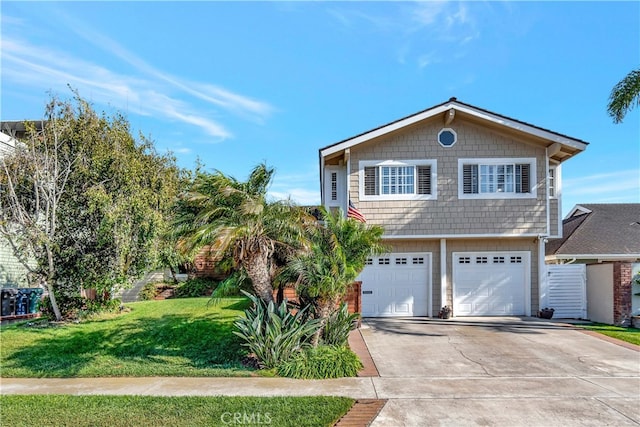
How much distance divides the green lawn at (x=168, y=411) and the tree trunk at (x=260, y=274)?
2.51 m

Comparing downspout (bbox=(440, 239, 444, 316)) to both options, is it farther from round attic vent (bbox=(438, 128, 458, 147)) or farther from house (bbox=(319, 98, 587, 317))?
round attic vent (bbox=(438, 128, 458, 147))

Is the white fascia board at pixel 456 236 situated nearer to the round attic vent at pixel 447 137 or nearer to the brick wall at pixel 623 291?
the brick wall at pixel 623 291

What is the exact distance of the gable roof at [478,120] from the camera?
45.6 ft

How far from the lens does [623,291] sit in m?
12.7

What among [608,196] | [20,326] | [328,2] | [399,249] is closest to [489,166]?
[399,249]

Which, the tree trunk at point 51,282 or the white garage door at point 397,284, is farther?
the white garage door at point 397,284

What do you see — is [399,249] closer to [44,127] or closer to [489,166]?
[489,166]

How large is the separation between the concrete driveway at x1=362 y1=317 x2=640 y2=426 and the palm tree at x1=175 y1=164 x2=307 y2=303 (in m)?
3.05

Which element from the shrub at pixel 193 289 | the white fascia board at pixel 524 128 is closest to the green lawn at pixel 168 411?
the white fascia board at pixel 524 128

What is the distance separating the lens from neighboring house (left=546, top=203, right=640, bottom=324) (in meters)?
12.7

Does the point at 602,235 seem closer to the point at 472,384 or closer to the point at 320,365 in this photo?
the point at 472,384

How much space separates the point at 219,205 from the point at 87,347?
5.05 m

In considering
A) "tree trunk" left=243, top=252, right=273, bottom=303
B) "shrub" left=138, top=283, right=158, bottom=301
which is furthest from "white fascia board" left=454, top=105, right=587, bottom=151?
"shrub" left=138, top=283, right=158, bottom=301

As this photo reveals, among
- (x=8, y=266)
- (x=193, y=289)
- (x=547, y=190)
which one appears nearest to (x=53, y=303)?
(x=8, y=266)
